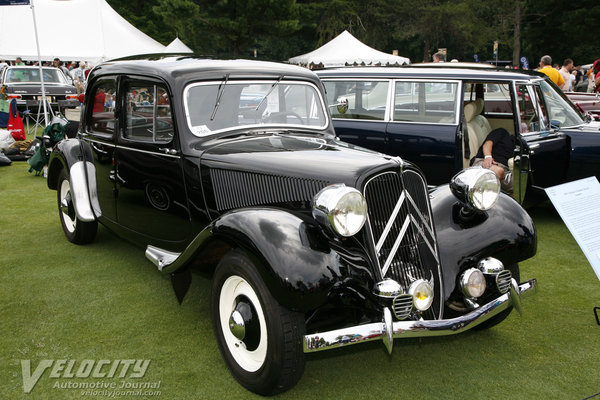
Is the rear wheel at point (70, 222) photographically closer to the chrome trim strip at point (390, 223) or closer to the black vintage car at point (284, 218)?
the black vintage car at point (284, 218)

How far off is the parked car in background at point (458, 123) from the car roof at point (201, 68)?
1.68 meters

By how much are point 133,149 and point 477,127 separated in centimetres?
427

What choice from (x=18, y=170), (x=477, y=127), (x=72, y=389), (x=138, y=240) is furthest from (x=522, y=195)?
(x=18, y=170)

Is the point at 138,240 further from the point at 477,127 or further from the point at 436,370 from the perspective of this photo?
the point at 477,127

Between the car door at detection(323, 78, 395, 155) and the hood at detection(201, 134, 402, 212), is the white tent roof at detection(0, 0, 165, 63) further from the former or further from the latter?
the hood at detection(201, 134, 402, 212)

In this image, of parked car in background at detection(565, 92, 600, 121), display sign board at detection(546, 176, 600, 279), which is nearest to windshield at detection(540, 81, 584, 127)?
display sign board at detection(546, 176, 600, 279)

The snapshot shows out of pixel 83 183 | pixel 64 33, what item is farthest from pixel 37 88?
pixel 83 183

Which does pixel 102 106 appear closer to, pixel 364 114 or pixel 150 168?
pixel 150 168

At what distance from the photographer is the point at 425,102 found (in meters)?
6.16

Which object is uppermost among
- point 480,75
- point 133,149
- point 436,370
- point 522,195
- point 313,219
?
point 480,75

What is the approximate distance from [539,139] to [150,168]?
13.8 ft

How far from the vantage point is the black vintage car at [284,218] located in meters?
2.50

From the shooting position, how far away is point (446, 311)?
289 centimetres

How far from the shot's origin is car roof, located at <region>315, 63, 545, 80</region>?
19.1 ft
